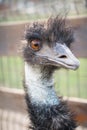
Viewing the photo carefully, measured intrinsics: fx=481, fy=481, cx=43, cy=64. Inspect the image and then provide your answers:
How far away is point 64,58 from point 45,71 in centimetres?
22

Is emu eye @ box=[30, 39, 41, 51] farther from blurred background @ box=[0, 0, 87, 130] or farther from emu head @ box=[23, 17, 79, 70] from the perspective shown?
blurred background @ box=[0, 0, 87, 130]

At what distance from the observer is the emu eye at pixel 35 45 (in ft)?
8.10

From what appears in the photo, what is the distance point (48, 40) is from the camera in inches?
97.1

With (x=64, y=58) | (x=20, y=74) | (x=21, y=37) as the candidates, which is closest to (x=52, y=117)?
(x=64, y=58)

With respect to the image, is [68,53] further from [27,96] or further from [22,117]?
[22,117]

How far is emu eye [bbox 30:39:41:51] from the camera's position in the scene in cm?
247

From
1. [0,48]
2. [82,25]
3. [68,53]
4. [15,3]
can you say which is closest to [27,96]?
[68,53]

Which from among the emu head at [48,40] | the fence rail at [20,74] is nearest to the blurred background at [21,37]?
the fence rail at [20,74]

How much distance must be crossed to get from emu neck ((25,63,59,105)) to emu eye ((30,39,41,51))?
0.10m

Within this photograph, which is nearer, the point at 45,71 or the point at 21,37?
the point at 45,71

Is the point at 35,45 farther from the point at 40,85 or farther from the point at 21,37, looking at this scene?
the point at 21,37

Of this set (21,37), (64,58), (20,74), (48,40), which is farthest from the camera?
(20,74)

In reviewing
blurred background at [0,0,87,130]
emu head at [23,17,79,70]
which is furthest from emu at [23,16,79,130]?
blurred background at [0,0,87,130]

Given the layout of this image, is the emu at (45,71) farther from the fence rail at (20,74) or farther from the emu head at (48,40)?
the fence rail at (20,74)
